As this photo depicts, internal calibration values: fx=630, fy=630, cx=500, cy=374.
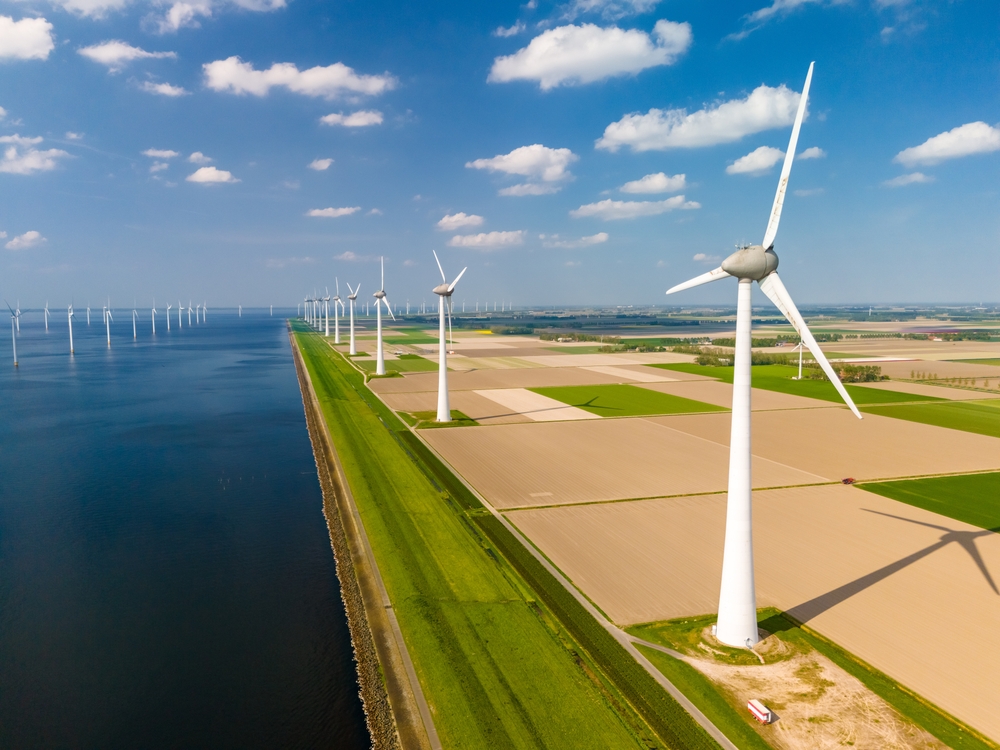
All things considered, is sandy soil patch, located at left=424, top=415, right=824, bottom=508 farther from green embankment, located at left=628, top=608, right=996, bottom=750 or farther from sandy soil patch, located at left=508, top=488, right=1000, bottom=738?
green embankment, located at left=628, top=608, right=996, bottom=750

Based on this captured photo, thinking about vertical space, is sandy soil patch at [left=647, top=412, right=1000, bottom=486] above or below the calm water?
above

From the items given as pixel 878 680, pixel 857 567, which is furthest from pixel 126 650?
pixel 857 567

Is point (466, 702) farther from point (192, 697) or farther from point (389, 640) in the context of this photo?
point (192, 697)

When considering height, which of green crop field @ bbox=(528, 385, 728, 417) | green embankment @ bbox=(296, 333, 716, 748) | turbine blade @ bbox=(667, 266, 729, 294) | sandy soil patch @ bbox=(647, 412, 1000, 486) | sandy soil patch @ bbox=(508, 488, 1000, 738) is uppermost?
turbine blade @ bbox=(667, 266, 729, 294)

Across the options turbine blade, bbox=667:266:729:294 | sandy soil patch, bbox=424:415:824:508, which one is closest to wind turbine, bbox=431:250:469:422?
sandy soil patch, bbox=424:415:824:508

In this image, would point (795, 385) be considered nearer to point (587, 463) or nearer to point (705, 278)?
point (587, 463)

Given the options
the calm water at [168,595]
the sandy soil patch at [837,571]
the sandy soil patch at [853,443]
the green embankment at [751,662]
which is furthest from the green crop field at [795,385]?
the calm water at [168,595]
